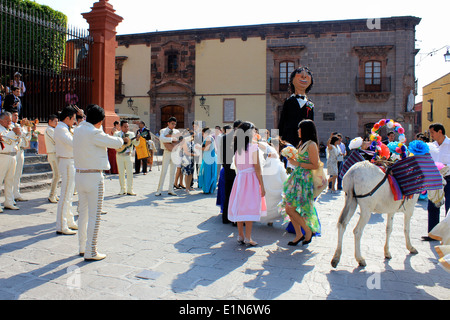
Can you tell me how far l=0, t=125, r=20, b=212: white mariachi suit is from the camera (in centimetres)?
714

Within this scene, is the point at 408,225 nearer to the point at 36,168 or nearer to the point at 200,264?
the point at 200,264

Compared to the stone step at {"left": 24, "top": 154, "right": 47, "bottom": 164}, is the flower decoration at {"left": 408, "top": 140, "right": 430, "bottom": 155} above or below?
above

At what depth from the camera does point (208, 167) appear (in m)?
9.74

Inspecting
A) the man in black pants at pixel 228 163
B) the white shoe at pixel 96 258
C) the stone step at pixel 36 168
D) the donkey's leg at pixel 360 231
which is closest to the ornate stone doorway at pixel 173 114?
the stone step at pixel 36 168

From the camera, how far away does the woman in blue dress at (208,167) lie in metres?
9.75

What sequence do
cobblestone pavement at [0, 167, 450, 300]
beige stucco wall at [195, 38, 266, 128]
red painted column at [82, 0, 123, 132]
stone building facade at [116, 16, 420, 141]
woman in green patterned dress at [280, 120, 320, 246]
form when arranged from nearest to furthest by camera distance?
cobblestone pavement at [0, 167, 450, 300], woman in green patterned dress at [280, 120, 320, 246], red painted column at [82, 0, 123, 132], stone building facade at [116, 16, 420, 141], beige stucco wall at [195, 38, 266, 128]

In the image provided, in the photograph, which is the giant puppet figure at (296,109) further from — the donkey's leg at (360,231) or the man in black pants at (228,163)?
the donkey's leg at (360,231)

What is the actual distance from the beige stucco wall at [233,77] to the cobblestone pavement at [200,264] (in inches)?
828

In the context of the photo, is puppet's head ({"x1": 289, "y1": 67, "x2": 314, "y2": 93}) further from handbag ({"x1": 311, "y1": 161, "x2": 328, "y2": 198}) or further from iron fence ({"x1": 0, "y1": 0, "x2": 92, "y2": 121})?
iron fence ({"x1": 0, "y1": 0, "x2": 92, "y2": 121})

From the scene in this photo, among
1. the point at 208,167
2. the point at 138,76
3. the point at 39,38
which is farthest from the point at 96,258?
the point at 138,76

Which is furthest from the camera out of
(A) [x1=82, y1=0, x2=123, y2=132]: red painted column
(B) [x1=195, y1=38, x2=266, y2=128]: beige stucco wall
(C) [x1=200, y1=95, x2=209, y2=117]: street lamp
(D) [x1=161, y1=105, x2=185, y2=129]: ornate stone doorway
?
(D) [x1=161, y1=105, x2=185, y2=129]: ornate stone doorway

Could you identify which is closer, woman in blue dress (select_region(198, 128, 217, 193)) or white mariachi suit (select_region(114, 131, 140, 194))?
white mariachi suit (select_region(114, 131, 140, 194))

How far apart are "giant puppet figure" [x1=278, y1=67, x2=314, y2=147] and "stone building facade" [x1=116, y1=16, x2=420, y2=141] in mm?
20655

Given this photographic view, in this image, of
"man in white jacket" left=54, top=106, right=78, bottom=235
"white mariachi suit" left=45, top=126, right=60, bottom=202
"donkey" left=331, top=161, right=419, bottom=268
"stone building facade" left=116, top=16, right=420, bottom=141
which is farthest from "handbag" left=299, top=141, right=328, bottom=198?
"stone building facade" left=116, top=16, right=420, bottom=141
